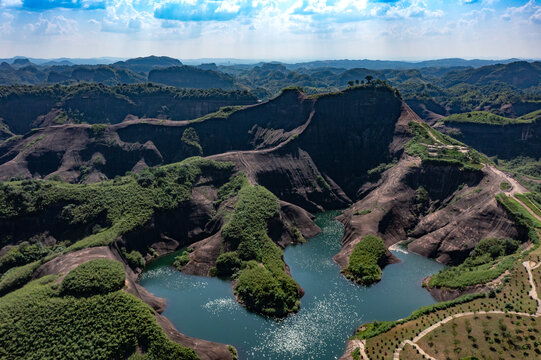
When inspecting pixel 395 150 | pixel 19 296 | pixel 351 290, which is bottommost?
pixel 351 290

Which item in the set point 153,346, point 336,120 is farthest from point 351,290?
point 336,120

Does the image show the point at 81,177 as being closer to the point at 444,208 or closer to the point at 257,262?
the point at 257,262

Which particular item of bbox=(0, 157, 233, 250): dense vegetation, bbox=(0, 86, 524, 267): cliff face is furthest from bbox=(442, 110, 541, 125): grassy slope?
bbox=(0, 157, 233, 250): dense vegetation

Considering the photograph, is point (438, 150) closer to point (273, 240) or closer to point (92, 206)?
point (273, 240)

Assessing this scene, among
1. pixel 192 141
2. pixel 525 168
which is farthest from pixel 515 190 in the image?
pixel 192 141

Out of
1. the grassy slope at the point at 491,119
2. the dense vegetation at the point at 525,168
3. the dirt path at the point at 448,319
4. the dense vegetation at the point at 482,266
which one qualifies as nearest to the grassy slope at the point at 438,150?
the dense vegetation at the point at 525,168
